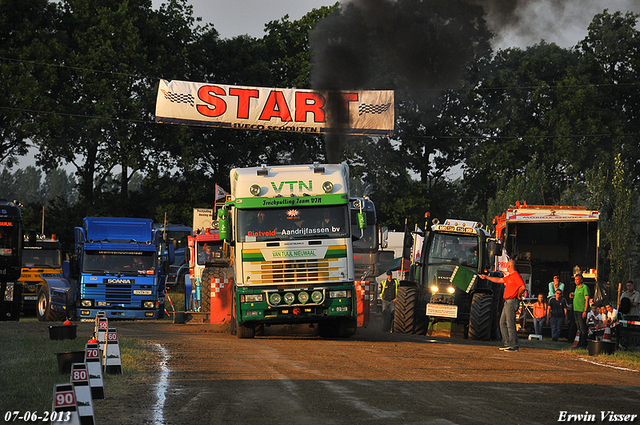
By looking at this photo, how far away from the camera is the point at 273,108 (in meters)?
36.1

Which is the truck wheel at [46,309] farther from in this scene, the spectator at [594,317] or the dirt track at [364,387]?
the spectator at [594,317]

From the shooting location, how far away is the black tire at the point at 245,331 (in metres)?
19.9

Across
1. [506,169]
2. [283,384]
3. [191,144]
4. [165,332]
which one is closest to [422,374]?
[283,384]

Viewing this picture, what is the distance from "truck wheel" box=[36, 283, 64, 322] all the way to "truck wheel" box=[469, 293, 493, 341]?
14682 mm

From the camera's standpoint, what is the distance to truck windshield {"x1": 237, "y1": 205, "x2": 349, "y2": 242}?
740 inches

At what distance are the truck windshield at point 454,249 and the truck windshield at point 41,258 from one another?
16461mm

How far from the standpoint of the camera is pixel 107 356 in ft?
43.0

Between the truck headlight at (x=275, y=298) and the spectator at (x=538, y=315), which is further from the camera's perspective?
the spectator at (x=538, y=315)

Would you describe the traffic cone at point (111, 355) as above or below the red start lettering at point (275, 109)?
below

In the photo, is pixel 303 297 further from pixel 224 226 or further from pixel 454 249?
pixel 454 249

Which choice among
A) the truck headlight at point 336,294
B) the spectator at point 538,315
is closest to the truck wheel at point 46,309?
Answer: the truck headlight at point 336,294

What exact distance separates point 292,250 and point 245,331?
2.66 meters

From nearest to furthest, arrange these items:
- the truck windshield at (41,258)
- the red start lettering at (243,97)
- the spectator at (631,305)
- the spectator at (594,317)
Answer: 1. the spectator at (594,317)
2. the spectator at (631,305)
3. the truck windshield at (41,258)
4. the red start lettering at (243,97)

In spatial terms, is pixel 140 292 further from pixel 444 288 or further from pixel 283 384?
pixel 283 384
